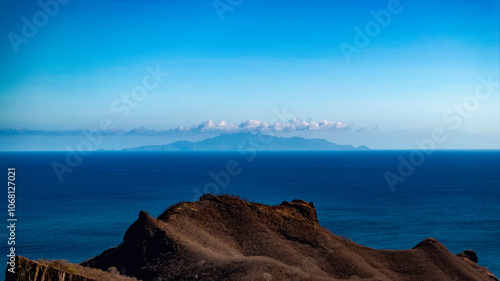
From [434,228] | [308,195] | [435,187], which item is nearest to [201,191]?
[308,195]

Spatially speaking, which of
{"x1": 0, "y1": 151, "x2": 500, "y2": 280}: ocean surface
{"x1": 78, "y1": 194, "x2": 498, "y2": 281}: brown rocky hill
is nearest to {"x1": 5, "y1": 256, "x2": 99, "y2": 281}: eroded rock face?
{"x1": 78, "y1": 194, "x2": 498, "y2": 281}: brown rocky hill

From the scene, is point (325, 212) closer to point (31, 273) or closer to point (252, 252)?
point (252, 252)

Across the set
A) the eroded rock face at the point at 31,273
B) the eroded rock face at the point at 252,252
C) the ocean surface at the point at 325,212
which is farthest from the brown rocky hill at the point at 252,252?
the ocean surface at the point at 325,212

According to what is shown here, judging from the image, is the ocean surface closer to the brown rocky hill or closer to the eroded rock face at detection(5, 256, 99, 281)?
the brown rocky hill

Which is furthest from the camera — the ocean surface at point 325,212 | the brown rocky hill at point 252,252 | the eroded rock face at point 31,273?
the ocean surface at point 325,212

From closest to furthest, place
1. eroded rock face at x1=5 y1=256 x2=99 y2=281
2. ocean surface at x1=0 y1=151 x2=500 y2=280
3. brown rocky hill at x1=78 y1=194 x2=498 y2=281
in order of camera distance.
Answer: eroded rock face at x1=5 y1=256 x2=99 y2=281, brown rocky hill at x1=78 y1=194 x2=498 y2=281, ocean surface at x1=0 y1=151 x2=500 y2=280

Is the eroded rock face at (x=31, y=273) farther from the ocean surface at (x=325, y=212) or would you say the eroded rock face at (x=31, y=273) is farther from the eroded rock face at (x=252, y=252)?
the ocean surface at (x=325, y=212)

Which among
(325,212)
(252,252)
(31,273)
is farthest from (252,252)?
(325,212)

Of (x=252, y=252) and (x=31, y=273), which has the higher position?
(x=252, y=252)

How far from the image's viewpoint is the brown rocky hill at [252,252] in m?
24.1

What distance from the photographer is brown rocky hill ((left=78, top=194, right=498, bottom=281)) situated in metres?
24.1

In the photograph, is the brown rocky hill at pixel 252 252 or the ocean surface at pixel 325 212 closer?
the brown rocky hill at pixel 252 252

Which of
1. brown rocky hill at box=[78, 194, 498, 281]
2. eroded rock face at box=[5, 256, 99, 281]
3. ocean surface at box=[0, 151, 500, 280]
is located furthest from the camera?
ocean surface at box=[0, 151, 500, 280]

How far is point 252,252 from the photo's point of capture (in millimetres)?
28828
